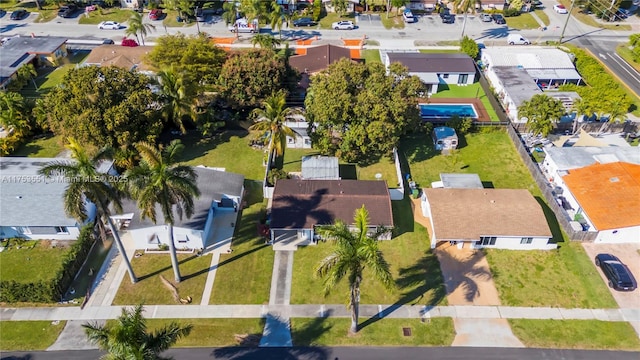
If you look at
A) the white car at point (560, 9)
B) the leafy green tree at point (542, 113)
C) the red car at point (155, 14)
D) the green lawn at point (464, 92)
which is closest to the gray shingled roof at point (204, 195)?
the leafy green tree at point (542, 113)

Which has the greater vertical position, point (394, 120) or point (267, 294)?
point (394, 120)

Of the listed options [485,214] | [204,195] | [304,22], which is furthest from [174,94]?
[304,22]

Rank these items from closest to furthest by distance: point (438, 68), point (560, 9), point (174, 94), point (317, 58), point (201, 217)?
point (201, 217) < point (174, 94) < point (317, 58) < point (438, 68) < point (560, 9)

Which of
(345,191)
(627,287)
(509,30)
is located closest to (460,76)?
(509,30)

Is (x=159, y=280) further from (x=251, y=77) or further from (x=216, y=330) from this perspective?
(x=251, y=77)

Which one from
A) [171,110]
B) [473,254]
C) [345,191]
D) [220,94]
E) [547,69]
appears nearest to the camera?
[473,254]

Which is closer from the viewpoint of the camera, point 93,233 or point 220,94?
point 93,233

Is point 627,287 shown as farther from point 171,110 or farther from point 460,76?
point 171,110
